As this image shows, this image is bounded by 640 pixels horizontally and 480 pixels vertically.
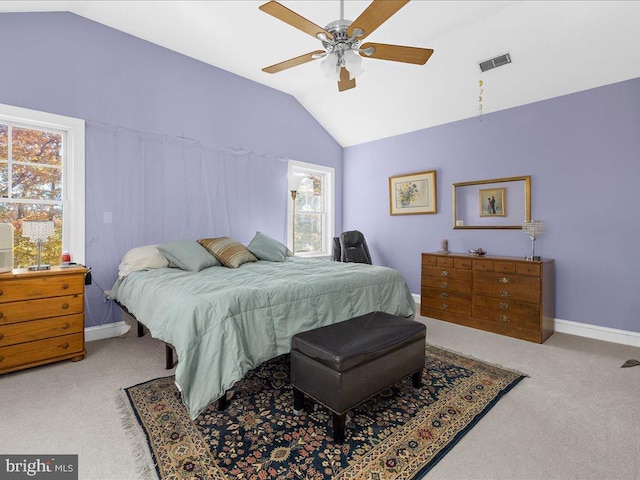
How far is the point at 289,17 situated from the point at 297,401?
240cm

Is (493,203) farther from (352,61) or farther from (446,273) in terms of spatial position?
(352,61)

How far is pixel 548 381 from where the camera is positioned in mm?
2398

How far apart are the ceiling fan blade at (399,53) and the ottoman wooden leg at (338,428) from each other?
7.84 ft

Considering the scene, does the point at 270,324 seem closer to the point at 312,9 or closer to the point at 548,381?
the point at 548,381

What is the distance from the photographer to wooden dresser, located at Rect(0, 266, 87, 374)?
2381 mm

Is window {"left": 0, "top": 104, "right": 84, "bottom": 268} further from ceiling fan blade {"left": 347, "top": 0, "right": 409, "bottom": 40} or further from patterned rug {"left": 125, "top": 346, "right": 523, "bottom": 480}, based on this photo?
ceiling fan blade {"left": 347, "top": 0, "right": 409, "bottom": 40}

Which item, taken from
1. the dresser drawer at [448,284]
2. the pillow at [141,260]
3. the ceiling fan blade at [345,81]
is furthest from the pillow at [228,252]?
the dresser drawer at [448,284]

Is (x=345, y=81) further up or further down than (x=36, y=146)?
further up

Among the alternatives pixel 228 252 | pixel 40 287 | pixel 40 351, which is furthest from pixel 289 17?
pixel 40 351

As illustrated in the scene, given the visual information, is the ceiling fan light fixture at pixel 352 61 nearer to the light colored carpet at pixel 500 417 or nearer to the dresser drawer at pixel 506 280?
the light colored carpet at pixel 500 417

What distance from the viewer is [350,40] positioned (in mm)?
2213

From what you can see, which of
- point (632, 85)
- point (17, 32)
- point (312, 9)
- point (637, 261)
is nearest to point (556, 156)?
point (632, 85)

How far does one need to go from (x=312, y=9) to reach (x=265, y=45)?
33.9 inches

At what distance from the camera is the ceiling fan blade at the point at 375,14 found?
180cm
